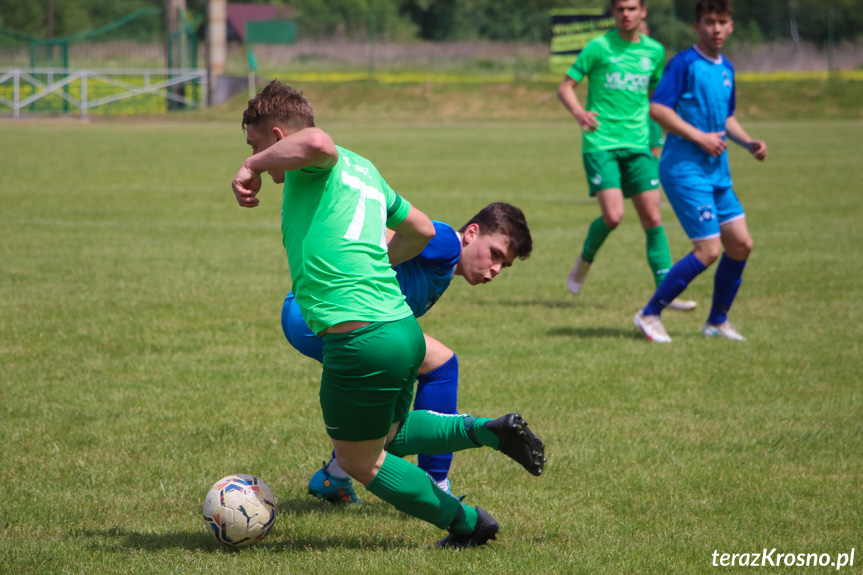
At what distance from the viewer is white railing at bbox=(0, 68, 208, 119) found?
1364 inches

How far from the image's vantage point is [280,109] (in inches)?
124

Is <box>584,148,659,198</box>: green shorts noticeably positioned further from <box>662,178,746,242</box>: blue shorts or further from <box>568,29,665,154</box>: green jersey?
<box>662,178,746,242</box>: blue shorts

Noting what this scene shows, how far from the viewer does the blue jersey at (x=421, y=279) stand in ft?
11.9

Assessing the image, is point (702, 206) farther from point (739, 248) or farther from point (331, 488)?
point (331, 488)

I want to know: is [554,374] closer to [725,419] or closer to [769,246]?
[725,419]

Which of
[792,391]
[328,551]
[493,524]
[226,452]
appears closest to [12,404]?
[226,452]

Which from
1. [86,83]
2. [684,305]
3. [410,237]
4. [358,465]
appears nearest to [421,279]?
[410,237]

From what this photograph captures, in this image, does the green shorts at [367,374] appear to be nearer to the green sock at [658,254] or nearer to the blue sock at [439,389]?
the blue sock at [439,389]

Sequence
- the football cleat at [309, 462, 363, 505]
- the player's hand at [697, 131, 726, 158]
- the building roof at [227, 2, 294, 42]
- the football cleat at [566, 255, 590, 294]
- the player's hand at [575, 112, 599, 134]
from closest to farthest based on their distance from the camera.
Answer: the football cleat at [309, 462, 363, 505] → the player's hand at [697, 131, 726, 158] → the player's hand at [575, 112, 599, 134] → the football cleat at [566, 255, 590, 294] → the building roof at [227, 2, 294, 42]

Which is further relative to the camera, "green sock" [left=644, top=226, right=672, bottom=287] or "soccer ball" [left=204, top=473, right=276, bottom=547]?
"green sock" [left=644, top=226, right=672, bottom=287]

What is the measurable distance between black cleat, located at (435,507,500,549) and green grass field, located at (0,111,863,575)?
0.20 feet

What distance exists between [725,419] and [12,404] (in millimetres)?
3805

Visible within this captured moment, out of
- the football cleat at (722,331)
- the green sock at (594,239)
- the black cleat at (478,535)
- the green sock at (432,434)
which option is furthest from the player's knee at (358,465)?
the green sock at (594,239)

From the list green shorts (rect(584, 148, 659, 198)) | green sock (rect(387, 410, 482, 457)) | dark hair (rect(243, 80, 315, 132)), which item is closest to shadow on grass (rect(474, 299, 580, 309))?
green shorts (rect(584, 148, 659, 198))
